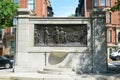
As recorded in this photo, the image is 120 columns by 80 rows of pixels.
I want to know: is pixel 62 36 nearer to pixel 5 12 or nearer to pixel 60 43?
pixel 60 43

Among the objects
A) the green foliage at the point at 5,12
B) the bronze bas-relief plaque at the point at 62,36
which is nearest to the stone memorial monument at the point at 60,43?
the bronze bas-relief plaque at the point at 62,36

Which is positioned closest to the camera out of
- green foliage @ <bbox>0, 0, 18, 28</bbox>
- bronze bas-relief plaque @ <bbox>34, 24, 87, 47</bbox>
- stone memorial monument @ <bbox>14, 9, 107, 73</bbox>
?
stone memorial monument @ <bbox>14, 9, 107, 73</bbox>

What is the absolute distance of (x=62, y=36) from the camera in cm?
2102

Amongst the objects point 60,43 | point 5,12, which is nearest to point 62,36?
point 60,43

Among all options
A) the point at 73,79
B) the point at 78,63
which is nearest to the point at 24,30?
the point at 78,63

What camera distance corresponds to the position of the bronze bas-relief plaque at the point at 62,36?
21031 millimetres

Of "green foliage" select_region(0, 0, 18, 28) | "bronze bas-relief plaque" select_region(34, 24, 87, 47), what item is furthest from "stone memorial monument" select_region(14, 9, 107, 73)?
"green foliage" select_region(0, 0, 18, 28)

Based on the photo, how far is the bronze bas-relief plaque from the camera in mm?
21031

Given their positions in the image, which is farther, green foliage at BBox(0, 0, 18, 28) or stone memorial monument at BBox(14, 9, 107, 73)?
green foliage at BBox(0, 0, 18, 28)

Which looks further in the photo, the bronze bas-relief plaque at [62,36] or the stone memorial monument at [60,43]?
the bronze bas-relief plaque at [62,36]

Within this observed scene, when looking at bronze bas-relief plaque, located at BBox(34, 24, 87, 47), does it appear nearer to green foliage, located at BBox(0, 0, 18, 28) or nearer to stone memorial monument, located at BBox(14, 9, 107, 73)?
stone memorial monument, located at BBox(14, 9, 107, 73)

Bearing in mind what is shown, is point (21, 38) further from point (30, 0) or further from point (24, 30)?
point (30, 0)

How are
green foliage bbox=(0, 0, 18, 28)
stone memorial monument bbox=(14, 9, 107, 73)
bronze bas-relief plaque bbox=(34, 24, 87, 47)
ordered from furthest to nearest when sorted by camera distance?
green foliage bbox=(0, 0, 18, 28) → bronze bas-relief plaque bbox=(34, 24, 87, 47) → stone memorial monument bbox=(14, 9, 107, 73)

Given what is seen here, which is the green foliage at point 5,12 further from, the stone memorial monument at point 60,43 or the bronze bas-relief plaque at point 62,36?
the bronze bas-relief plaque at point 62,36
